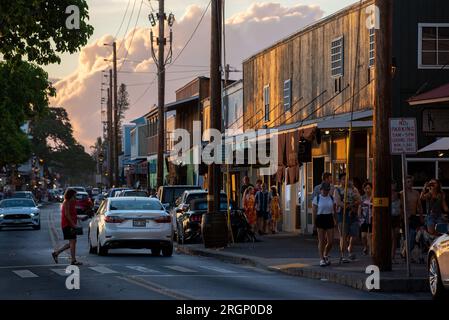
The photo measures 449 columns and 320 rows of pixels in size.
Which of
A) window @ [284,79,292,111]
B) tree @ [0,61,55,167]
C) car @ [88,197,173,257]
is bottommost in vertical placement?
→ car @ [88,197,173,257]

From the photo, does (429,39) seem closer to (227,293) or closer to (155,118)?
(227,293)

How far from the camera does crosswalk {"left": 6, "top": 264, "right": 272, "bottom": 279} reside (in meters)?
22.2

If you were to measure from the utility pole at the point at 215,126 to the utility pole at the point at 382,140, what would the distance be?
9950 millimetres

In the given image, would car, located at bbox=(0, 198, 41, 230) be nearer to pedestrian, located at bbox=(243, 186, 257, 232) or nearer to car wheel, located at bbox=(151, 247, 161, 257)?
pedestrian, located at bbox=(243, 186, 257, 232)

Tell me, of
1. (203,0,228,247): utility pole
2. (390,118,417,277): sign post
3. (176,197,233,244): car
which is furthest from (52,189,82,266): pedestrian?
(176,197,233,244): car

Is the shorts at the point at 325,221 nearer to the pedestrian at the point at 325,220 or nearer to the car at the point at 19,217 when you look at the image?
the pedestrian at the point at 325,220

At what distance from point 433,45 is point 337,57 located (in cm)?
435

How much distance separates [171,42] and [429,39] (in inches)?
857

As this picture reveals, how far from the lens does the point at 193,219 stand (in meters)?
35.4

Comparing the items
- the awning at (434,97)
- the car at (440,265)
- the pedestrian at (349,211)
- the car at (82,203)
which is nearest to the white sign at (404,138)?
the car at (440,265)

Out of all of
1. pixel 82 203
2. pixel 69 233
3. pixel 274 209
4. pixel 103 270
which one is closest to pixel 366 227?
pixel 103 270

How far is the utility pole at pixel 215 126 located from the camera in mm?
31344

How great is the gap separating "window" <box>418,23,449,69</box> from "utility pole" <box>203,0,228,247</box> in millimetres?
6001

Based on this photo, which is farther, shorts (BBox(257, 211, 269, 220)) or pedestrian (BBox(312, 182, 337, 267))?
shorts (BBox(257, 211, 269, 220))
